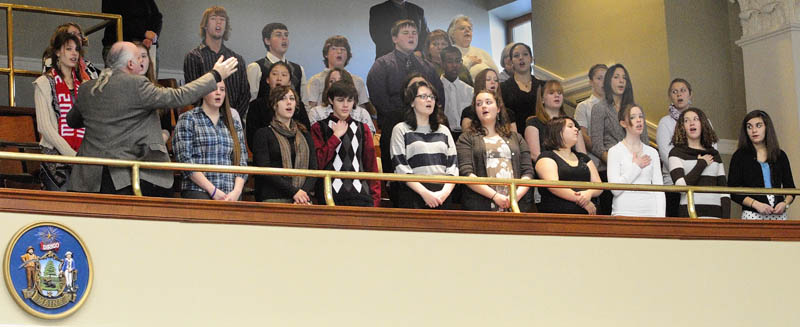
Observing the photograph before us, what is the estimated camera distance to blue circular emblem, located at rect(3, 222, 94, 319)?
4578mm

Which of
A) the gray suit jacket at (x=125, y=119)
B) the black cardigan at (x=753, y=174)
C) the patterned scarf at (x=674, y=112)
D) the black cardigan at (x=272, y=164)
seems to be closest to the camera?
the gray suit jacket at (x=125, y=119)

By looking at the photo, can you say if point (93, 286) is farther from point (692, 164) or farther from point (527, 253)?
point (692, 164)

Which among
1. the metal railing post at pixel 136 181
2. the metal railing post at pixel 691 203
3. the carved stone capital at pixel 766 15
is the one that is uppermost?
the carved stone capital at pixel 766 15

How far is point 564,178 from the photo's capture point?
6.05 metres

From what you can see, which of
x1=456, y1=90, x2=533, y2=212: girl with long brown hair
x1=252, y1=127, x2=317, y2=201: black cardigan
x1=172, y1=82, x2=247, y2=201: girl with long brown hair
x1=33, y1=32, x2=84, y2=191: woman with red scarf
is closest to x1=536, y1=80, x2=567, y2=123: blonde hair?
x1=456, y1=90, x2=533, y2=212: girl with long brown hair

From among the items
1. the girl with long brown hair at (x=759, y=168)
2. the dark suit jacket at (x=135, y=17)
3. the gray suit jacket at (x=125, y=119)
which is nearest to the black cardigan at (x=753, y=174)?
the girl with long brown hair at (x=759, y=168)

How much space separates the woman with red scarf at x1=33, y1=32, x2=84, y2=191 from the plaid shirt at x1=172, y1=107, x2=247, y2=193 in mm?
544

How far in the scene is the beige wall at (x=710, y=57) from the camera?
894 cm

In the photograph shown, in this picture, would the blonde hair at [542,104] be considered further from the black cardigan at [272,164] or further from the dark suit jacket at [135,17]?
the dark suit jacket at [135,17]

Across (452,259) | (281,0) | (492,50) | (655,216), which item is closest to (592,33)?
(492,50)

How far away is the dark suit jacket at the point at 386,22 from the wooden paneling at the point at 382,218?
2.27 meters

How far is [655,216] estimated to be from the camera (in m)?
5.99

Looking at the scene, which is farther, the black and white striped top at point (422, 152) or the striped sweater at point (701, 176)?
the striped sweater at point (701, 176)

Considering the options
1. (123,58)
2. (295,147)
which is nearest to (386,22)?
(295,147)
